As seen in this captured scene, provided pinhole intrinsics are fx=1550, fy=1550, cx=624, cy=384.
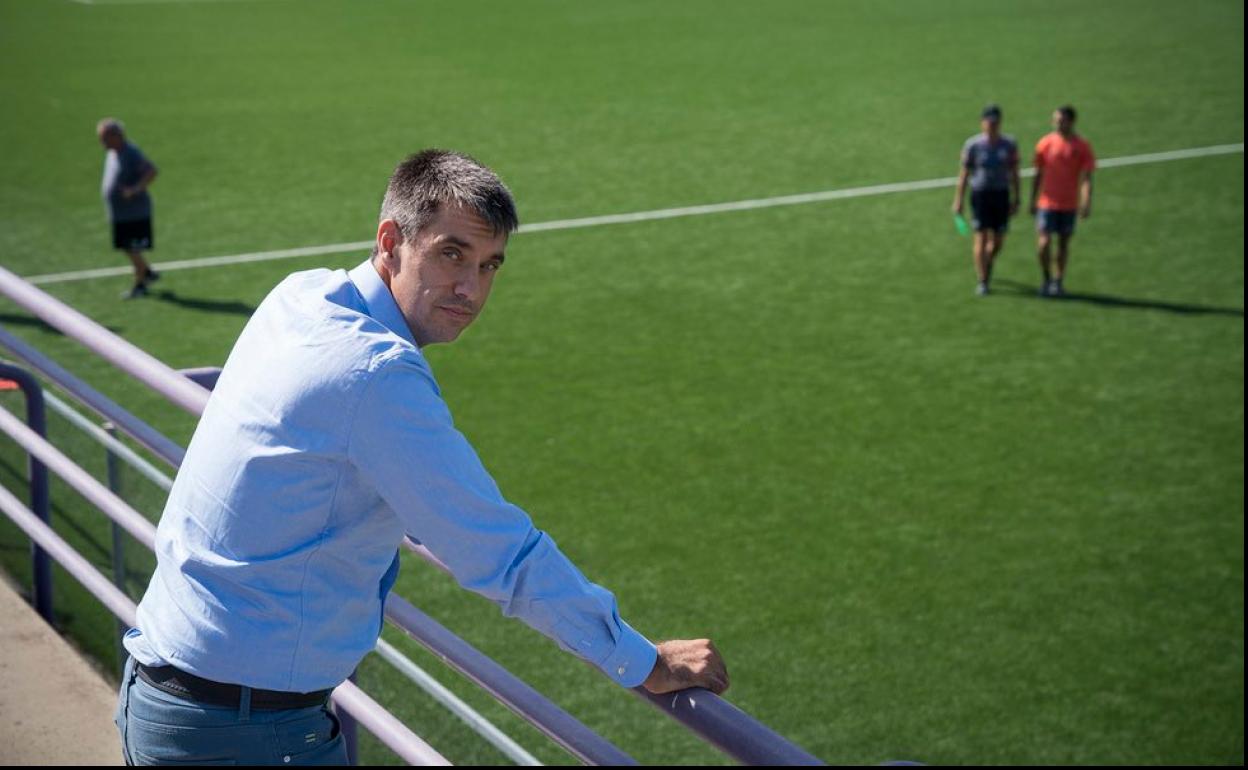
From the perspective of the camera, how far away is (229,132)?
72.2 feet

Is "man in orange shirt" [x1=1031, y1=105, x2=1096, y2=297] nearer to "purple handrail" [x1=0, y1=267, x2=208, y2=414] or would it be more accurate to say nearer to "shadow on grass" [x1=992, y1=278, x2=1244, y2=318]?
"shadow on grass" [x1=992, y1=278, x2=1244, y2=318]

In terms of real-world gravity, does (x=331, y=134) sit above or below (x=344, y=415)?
below

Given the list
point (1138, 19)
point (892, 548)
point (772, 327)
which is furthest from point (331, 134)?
point (1138, 19)

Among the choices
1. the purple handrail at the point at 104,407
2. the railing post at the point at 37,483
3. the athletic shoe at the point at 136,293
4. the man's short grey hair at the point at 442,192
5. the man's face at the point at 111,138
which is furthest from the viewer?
the athletic shoe at the point at 136,293

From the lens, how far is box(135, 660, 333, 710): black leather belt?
2430 mm

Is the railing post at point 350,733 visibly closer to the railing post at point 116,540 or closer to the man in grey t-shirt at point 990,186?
the railing post at point 116,540

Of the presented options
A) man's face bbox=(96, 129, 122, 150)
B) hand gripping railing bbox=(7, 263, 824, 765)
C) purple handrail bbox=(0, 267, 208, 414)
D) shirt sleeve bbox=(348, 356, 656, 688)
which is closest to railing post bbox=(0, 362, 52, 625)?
purple handrail bbox=(0, 267, 208, 414)

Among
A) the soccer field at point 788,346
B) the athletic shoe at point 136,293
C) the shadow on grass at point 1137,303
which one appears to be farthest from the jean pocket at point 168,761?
the shadow on grass at point 1137,303

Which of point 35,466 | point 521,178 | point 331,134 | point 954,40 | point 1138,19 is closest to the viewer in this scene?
point 35,466

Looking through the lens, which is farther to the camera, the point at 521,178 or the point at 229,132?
the point at 229,132

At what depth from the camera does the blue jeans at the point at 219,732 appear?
244cm

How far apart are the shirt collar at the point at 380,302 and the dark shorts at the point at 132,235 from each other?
1313cm

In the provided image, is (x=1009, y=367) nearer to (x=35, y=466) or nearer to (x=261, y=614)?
(x=35, y=466)

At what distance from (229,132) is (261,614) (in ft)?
67.8
